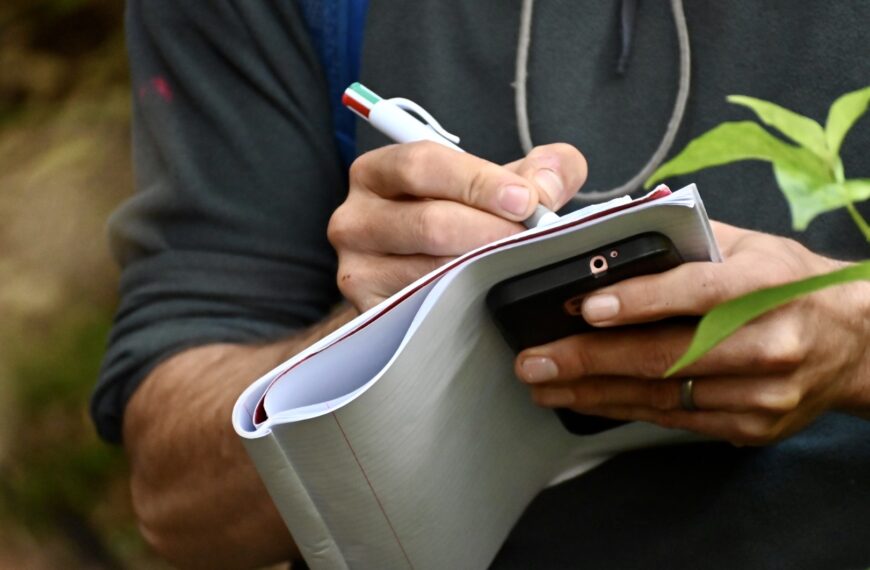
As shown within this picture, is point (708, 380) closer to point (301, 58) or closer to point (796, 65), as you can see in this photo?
point (796, 65)

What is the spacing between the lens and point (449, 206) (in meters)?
0.61

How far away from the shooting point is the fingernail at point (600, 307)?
0.51 m

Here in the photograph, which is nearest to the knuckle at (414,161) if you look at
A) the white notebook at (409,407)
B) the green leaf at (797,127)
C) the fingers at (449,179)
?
the fingers at (449,179)

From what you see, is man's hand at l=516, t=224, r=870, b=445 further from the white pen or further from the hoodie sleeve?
the hoodie sleeve


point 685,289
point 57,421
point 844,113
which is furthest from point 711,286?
point 57,421

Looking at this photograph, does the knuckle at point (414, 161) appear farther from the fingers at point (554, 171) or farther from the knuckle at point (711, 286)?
the knuckle at point (711, 286)

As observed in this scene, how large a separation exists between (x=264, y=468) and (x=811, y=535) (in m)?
0.37

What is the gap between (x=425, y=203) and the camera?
0.62m

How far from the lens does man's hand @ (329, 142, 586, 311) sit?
1.95ft

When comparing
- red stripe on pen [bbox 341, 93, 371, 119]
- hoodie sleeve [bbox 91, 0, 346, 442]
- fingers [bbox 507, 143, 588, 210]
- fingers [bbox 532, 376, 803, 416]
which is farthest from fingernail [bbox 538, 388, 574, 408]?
hoodie sleeve [bbox 91, 0, 346, 442]

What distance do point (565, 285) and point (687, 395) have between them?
4.4 inches

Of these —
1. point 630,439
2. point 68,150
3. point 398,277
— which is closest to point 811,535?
point 630,439

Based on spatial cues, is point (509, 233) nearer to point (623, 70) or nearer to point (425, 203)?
point (425, 203)

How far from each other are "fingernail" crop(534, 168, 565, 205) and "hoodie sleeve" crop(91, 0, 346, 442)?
0.39 metres
